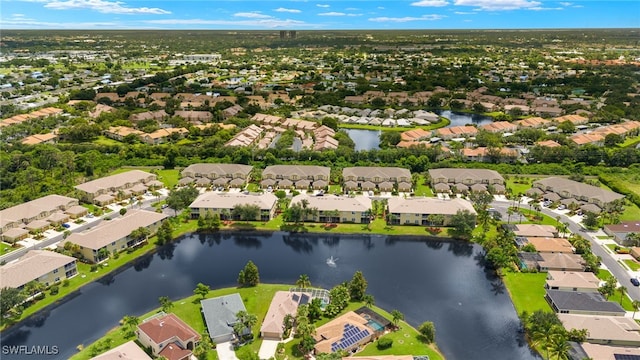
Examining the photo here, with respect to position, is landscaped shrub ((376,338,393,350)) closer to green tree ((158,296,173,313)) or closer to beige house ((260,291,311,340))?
beige house ((260,291,311,340))

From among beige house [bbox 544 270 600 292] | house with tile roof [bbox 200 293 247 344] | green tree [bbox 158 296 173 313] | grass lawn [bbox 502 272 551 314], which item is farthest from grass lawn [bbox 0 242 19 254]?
beige house [bbox 544 270 600 292]

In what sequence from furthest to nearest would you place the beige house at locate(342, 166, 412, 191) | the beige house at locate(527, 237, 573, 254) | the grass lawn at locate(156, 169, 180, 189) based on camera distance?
Result: 1. the grass lawn at locate(156, 169, 180, 189)
2. the beige house at locate(342, 166, 412, 191)
3. the beige house at locate(527, 237, 573, 254)

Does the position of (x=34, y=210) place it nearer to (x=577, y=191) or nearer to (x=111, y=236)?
(x=111, y=236)

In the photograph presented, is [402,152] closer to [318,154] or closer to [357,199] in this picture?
[318,154]

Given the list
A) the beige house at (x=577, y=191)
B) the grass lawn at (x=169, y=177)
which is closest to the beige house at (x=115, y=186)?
the grass lawn at (x=169, y=177)

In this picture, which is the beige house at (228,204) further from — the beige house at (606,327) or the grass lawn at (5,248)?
the beige house at (606,327)

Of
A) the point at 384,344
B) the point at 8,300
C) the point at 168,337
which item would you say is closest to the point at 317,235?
the point at 384,344
